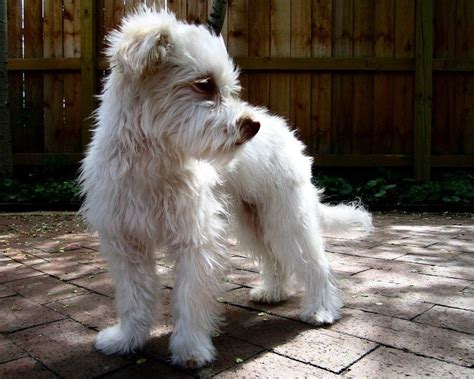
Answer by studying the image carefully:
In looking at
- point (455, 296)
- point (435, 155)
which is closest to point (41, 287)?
point (455, 296)

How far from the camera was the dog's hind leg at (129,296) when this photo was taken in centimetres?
238

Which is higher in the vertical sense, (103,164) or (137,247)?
(103,164)

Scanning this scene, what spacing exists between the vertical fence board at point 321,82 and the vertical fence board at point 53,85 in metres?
3.86

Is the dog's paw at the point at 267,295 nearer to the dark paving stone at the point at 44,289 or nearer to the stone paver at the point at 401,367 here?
the stone paver at the point at 401,367

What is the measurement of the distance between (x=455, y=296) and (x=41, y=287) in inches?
109

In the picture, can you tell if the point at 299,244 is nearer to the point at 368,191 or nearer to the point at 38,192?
the point at 368,191

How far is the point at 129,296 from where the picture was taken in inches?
95.5

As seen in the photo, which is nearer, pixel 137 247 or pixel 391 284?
pixel 137 247

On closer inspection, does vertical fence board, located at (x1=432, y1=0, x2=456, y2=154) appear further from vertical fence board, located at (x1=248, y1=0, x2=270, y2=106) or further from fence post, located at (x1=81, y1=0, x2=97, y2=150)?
fence post, located at (x1=81, y1=0, x2=97, y2=150)

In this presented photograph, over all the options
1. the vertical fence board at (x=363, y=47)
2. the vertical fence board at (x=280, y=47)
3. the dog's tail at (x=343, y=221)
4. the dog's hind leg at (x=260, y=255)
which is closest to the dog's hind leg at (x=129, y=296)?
the dog's hind leg at (x=260, y=255)

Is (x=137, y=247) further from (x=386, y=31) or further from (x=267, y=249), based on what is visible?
(x=386, y=31)

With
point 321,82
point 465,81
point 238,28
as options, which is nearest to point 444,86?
point 465,81

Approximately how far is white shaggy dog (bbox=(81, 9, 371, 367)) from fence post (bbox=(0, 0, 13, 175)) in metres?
5.24

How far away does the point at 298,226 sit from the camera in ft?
9.50
